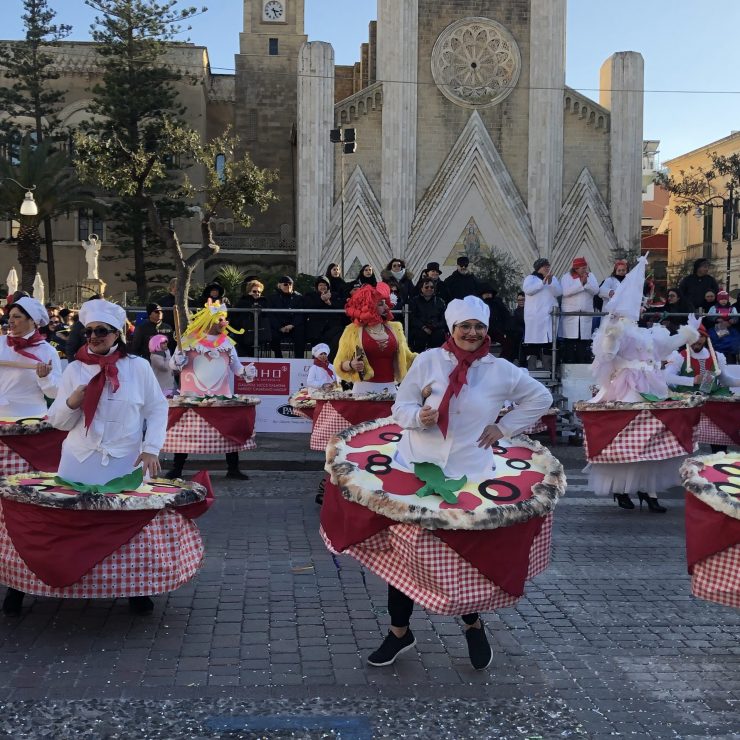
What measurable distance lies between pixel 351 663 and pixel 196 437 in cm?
587

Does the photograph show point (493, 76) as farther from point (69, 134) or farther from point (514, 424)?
point (514, 424)

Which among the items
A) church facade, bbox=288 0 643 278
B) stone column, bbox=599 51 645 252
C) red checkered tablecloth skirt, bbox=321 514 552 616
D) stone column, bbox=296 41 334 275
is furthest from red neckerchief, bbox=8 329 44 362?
stone column, bbox=599 51 645 252

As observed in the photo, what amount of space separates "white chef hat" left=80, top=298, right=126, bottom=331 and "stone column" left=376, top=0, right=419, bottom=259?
33.6 m

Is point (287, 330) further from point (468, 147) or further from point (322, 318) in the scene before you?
point (468, 147)

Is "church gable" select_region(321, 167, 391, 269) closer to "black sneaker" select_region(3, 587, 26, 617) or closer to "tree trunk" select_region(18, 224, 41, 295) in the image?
"tree trunk" select_region(18, 224, 41, 295)

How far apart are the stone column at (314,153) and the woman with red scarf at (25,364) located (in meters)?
30.1

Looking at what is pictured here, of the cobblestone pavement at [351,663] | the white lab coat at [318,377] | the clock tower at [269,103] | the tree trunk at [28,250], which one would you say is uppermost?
the clock tower at [269,103]

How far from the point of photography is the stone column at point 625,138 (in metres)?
40.8

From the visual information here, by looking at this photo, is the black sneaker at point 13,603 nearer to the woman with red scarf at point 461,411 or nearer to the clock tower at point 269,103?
the woman with red scarf at point 461,411

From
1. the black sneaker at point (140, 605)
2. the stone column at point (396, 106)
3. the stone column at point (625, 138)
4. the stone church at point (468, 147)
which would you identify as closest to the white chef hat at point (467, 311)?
the black sneaker at point (140, 605)

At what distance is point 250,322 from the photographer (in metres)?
16.1

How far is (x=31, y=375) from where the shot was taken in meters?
9.16

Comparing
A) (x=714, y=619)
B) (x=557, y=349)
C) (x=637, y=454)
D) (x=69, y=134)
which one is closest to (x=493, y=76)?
(x=69, y=134)

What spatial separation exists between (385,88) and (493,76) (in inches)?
187
